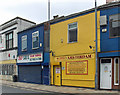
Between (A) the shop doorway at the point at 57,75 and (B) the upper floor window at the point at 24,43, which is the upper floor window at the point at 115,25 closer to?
(A) the shop doorway at the point at 57,75

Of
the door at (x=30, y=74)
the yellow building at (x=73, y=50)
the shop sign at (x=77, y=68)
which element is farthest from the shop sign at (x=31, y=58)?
the shop sign at (x=77, y=68)

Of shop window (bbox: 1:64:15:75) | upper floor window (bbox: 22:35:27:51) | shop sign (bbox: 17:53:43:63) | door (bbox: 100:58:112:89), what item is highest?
upper floor window (bbox: 22:35:27:51)

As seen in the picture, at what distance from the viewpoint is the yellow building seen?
11320 millimetres

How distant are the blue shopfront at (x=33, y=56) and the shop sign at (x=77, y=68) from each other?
2.69 m

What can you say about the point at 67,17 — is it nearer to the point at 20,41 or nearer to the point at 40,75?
the point at 40,75

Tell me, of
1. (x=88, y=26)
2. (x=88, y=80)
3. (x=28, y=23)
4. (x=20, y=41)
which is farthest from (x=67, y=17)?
(x=28, y=23)

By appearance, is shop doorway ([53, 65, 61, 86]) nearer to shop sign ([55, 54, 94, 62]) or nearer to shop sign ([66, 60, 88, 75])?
shop sign ([55, 54, 94, 62])

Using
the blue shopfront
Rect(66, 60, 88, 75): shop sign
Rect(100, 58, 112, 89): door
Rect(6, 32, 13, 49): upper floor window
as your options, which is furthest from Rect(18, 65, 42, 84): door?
Rect(100, 58, 112, 89): door

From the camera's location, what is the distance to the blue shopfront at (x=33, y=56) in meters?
14.9

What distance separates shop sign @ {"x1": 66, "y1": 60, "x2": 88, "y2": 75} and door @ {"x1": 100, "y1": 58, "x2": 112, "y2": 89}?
52.7 inches

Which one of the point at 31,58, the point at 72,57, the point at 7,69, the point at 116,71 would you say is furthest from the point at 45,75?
the point at 7,69

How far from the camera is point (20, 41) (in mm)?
18797

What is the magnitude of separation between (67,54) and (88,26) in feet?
10.5

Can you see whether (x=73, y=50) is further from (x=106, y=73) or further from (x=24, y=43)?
(x=24, y=43)
